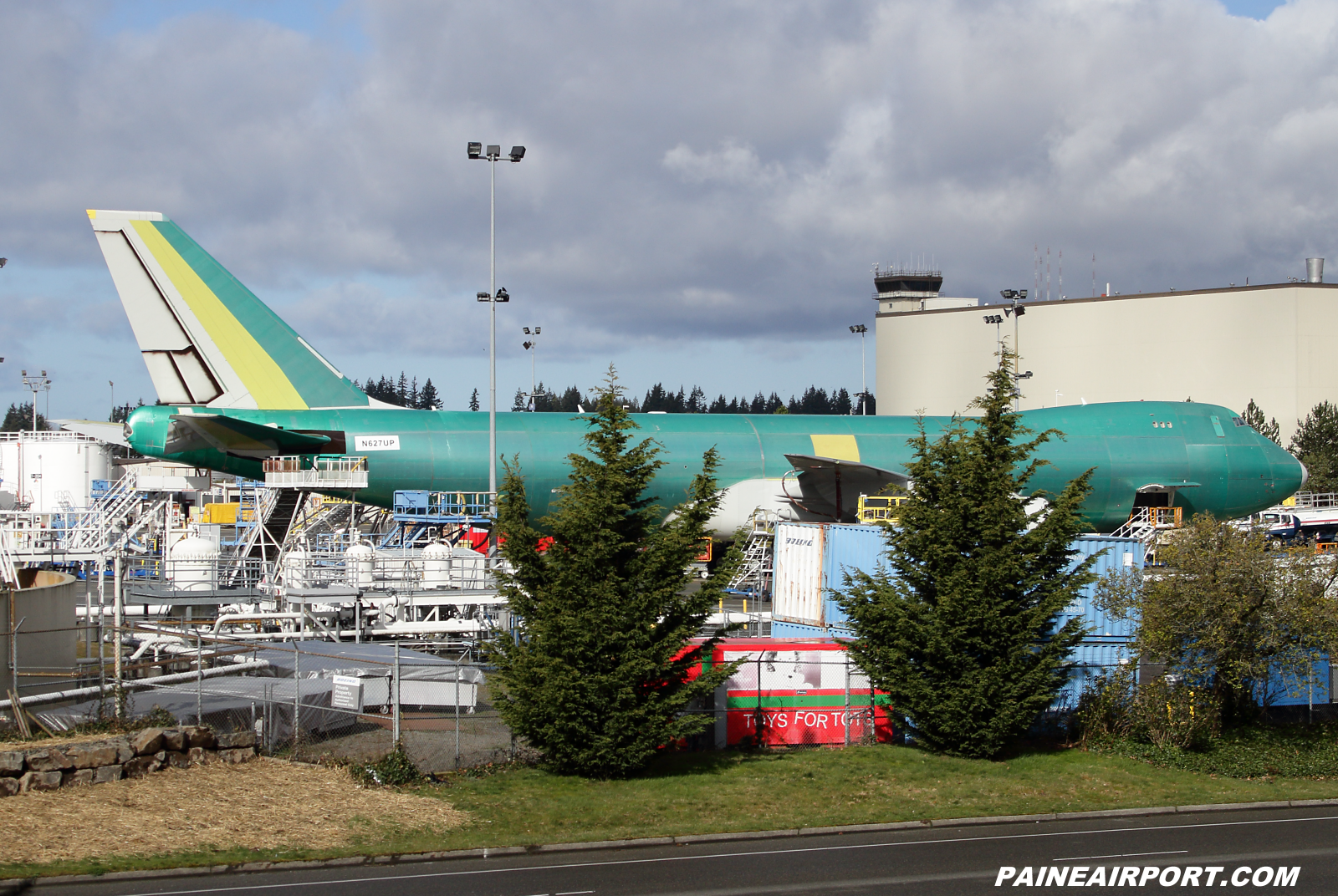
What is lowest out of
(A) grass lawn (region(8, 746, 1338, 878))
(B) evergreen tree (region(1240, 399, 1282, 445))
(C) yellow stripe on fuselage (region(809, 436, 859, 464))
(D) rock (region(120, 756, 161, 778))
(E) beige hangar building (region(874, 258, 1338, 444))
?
(A) grass lawn (region(8, 746, 1338, 878))

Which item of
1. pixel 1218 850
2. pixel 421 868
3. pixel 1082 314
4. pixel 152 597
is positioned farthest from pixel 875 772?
pixel 1082 314

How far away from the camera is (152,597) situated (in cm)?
3062

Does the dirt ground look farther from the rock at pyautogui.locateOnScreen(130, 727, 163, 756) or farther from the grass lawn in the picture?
the rock at pyautogui.locateOnScreen(130, 727, 163, 756)

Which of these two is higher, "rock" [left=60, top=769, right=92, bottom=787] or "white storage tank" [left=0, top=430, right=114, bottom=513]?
"white storage tank" [left=0, top=430, right=114, bottom=513]

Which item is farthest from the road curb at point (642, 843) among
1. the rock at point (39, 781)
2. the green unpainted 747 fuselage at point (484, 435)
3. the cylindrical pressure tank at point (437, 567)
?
the green unpainted 747 fuselage at point (484, 435)

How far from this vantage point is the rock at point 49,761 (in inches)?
587

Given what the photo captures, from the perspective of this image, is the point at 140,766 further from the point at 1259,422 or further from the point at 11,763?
the point at 1259,422

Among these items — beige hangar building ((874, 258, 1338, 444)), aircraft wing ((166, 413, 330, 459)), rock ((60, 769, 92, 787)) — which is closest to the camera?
rock ((60, 769, 92, 787))

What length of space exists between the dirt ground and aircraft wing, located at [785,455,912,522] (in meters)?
27.6

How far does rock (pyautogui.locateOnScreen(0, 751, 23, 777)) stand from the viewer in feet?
48.1

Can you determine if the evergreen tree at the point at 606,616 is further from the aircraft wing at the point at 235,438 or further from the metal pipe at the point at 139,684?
the aircraft wing at the point at 235,438

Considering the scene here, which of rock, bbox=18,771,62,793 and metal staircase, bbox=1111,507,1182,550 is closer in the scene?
rock, bbox=18,771,62,793

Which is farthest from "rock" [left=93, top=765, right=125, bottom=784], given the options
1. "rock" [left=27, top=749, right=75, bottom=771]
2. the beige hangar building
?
the beige hangar building

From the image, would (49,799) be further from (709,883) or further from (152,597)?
(152,597)
